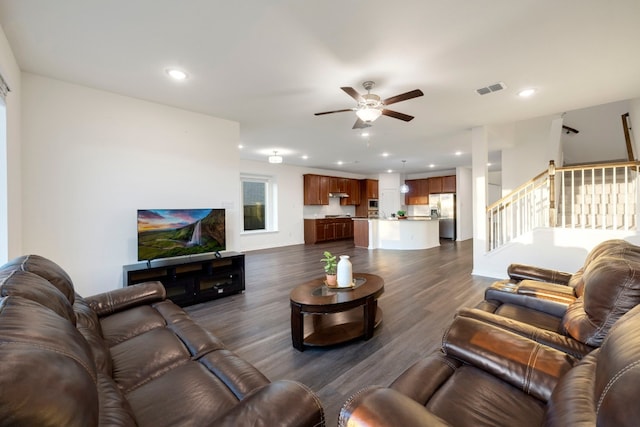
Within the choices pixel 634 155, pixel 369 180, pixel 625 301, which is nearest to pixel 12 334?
pixel 625 301

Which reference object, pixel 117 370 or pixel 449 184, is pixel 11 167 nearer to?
pixel 117 370

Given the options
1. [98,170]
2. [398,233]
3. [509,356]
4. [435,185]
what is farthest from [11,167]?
[435,185]

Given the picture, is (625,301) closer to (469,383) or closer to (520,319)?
(520,319)

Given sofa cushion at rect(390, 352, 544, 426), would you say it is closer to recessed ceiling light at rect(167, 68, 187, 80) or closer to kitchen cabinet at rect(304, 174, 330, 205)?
recessed ceiling light at rect(167, 68, 187, 80)

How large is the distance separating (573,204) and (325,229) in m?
6.14

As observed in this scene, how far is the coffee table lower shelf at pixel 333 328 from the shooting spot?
8.11ft

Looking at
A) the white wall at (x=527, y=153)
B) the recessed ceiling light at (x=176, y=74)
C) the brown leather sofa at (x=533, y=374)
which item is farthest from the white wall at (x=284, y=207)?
the brown leather sofa at (x=533, y=374)

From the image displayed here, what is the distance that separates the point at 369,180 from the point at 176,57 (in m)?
8.72

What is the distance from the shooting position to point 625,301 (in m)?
1.30

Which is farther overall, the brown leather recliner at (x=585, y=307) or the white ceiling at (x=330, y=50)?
the white ceiling at (x=330, y=50)

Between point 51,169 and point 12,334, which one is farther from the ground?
point 51,169

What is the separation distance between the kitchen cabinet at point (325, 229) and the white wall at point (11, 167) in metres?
6.71

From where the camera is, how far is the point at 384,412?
84 centimetres

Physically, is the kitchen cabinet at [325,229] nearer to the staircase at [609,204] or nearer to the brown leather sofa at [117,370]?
the staircase at [609,204]
